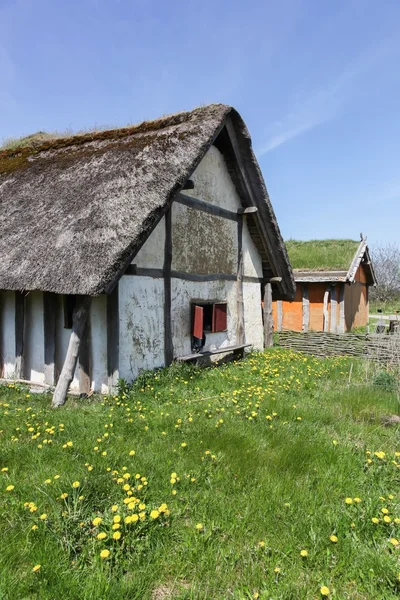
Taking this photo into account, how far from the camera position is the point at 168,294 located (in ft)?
24.6

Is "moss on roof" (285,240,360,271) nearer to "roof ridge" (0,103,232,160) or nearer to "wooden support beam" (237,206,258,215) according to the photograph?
"wooden support beam" (237,206,258,215)

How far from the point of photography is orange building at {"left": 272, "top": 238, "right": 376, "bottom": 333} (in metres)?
16.7

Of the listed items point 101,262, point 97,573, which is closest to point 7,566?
point 97,573

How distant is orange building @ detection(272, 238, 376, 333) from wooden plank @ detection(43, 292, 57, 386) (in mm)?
12094

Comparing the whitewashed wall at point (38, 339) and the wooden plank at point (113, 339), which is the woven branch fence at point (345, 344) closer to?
the wooden plank at point (113, 339)

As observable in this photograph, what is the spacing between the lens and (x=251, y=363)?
8.84 meters

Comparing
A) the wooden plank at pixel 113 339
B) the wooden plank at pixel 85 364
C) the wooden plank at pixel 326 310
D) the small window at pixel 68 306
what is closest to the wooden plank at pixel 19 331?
the small window at pixel 68 306

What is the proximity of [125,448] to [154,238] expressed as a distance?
4109 mm

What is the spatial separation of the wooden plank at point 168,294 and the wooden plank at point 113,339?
1260 mm

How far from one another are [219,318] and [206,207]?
2479 mm

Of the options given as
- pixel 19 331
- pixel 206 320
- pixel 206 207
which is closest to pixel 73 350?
pixel 19 331

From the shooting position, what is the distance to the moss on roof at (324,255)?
17422 millimetres

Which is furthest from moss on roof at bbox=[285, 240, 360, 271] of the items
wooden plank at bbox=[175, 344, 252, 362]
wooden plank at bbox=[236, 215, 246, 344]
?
wooden plank at bbox=[175, 344, 252, 362]

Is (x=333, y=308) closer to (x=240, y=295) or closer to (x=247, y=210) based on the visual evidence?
(x=240, y=295)
